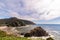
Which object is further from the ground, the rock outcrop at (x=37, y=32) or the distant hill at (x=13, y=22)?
the distant hill at (x=13, y=22)

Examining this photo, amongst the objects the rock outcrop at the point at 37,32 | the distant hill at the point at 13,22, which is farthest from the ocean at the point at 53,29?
the distant hill at the point at 13,22

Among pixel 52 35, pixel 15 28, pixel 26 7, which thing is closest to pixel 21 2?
pixel 26 7

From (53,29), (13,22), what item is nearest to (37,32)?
(53,29)

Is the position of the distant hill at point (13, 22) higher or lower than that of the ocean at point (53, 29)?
higher

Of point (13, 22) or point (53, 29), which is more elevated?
point (13, 22)

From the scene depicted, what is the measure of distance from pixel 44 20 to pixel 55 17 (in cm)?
→ 33

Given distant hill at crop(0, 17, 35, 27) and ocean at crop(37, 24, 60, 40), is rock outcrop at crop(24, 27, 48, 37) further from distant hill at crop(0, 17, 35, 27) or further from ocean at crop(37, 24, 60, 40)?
distant hill at crop(0, 17, 35, 27)

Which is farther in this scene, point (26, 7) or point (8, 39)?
point (26, 7)

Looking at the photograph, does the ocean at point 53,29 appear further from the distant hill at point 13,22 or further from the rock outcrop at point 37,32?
the distant hill at point 13,22

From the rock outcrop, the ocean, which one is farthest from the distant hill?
the ocean

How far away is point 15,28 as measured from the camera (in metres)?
7.52

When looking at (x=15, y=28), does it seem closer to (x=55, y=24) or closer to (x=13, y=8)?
(x=13, y=8)

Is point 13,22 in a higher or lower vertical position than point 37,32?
higher

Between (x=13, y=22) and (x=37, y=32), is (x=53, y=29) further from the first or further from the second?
(x=13, y=22)
